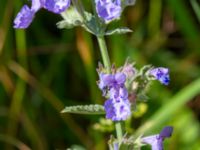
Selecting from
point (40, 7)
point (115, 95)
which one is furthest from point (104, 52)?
point (40, 7)

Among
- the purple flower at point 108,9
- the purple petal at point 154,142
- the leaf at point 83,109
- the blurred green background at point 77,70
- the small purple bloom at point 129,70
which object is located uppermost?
the blurred green background at point 77,70

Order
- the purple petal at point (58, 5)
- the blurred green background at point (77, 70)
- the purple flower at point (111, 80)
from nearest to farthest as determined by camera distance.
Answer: the purple petal at point (58, 5)
the purple flower at point (111, 80)
the blurred green background at point (77, 70)

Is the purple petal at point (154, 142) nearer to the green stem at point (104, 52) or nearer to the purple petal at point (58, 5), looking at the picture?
the green stem at point (104, 52)

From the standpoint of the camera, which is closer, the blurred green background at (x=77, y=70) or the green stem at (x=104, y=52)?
the green stem at (x=104, y=52)

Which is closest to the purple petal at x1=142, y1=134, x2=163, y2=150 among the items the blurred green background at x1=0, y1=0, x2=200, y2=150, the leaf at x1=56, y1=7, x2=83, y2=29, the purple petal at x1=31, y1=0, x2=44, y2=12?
the leaf at x1=56, y1=7, x2=83, y2=29

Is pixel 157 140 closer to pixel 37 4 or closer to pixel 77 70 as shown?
pixel 37 4

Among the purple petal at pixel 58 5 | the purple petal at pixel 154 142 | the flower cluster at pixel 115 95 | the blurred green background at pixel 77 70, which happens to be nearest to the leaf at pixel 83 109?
the flower cluster at pixel 115 95
